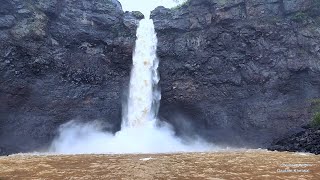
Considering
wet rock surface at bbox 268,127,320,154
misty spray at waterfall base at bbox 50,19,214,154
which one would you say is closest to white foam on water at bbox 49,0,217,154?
misty spray at waterfall base at bbox 50,19,214,154

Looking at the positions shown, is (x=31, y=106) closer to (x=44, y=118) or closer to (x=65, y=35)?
(x=44, y=118)

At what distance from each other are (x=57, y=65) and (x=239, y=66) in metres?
18.2

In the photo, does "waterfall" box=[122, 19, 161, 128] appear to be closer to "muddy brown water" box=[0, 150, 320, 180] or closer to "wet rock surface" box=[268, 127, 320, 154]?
"wet rock surface" box=[268, 127, 320, 154]

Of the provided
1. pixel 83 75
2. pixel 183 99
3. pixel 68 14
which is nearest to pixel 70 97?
pixel 83 75

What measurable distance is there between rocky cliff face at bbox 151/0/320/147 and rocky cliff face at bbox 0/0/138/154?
16.4 ft

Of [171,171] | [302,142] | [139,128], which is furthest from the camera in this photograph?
[139,128]

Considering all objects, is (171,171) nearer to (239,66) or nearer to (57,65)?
(239,66)

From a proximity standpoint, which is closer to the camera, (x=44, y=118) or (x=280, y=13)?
(x=44, y=118)

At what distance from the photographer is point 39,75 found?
34.8 m

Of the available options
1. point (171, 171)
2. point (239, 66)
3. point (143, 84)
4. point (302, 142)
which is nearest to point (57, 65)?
point (143, 84)

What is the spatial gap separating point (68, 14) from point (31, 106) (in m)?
10.4

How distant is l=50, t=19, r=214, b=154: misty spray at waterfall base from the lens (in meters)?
32.4

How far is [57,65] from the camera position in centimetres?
3566

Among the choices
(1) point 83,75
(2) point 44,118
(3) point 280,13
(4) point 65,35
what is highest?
(3) point 280,13
